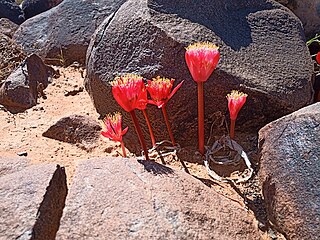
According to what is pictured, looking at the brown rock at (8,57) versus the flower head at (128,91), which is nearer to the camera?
the flower head at (128,91)

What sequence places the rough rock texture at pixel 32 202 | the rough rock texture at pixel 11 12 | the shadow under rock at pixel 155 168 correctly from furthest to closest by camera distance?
the rough rock texture at pixel 11 12, the shadow under rock at pixel 155 168, the rough rock texture at pixel 32 202

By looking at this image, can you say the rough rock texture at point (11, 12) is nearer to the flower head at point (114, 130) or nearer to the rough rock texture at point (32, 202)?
the flower head at point (114, 130)

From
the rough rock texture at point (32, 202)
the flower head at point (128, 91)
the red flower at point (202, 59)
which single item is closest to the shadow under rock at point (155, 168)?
the flower head at point (128, 91)

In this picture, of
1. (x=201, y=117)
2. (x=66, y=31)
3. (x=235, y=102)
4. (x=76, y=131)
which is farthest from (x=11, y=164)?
(x=66, y=31)

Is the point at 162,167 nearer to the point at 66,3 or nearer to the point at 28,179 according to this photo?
the point at 28,179

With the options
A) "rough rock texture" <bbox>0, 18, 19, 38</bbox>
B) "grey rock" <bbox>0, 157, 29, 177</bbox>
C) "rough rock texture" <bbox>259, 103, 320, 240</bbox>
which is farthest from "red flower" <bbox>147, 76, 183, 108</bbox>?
"rough rock texture" <bbox>0, 18, 19, 38</bbox>

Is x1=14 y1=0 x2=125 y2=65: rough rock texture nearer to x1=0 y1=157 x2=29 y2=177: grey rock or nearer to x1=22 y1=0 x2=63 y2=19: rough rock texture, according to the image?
x1=22 y1=0 x2=63 y2=19: rough rock texture

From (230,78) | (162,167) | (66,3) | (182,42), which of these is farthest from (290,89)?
(66,3)

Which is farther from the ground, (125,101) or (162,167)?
(125,101)
